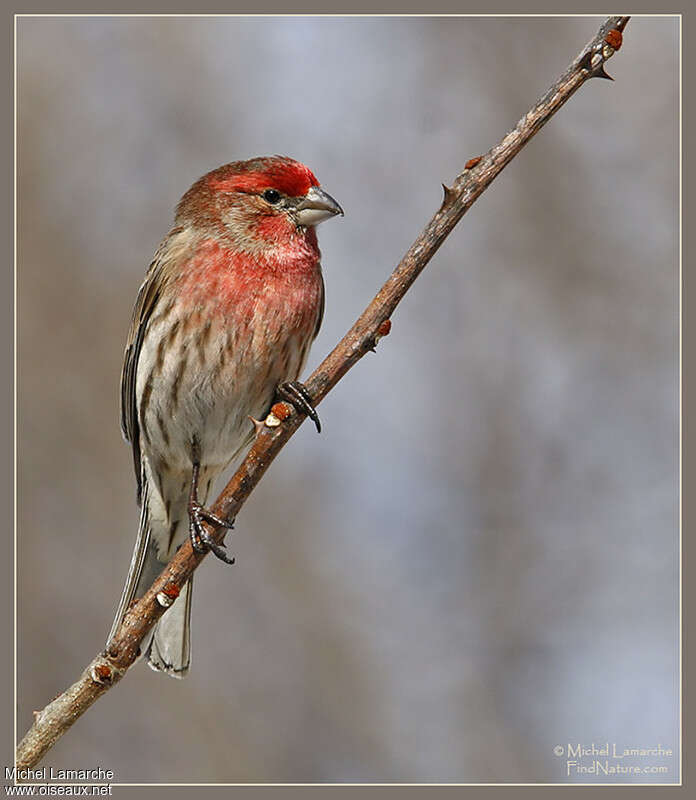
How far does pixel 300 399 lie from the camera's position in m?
4.29

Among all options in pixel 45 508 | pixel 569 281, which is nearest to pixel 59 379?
pixel 45 508

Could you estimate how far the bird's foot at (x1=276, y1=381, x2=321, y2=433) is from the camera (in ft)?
13.4

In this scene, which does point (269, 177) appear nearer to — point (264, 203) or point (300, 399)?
point (264, 203)

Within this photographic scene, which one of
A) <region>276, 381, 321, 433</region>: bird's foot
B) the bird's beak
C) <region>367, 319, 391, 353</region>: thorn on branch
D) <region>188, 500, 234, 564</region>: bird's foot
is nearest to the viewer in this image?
<region>367, 319, 391, 353</region>: thorn on branch

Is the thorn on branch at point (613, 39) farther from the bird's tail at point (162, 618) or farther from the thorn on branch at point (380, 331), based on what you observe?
the bird's tail at point (162, 618)

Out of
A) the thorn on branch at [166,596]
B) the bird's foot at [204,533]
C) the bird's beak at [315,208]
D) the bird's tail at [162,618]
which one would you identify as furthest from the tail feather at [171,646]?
the bird's beak at [315,208]

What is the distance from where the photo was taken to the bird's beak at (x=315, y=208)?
5.52 meters

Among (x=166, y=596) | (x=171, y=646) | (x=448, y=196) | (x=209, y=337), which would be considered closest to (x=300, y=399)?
(x=166, y=596)

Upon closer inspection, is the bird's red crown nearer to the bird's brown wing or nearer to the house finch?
the house finch

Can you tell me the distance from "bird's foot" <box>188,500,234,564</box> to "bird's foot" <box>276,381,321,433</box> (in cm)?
56

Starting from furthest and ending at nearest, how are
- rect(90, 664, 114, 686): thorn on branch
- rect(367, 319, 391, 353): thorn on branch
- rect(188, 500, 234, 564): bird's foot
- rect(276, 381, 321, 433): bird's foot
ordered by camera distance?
rect(188, 500, 234, 564): bird's foot → rect(276, 381, 321, 433): bird's foot → rect(90, 664, 114, 686): thorn on branch → rect(367, 319, 391, 353): thorn on branch

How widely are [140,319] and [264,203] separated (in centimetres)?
96

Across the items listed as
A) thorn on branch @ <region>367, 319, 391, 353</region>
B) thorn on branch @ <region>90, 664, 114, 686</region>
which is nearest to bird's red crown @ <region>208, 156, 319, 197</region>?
thorn on branch @ <region>367, 319, 391, 353</region>

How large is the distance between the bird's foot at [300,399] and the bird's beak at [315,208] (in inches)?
47.6
